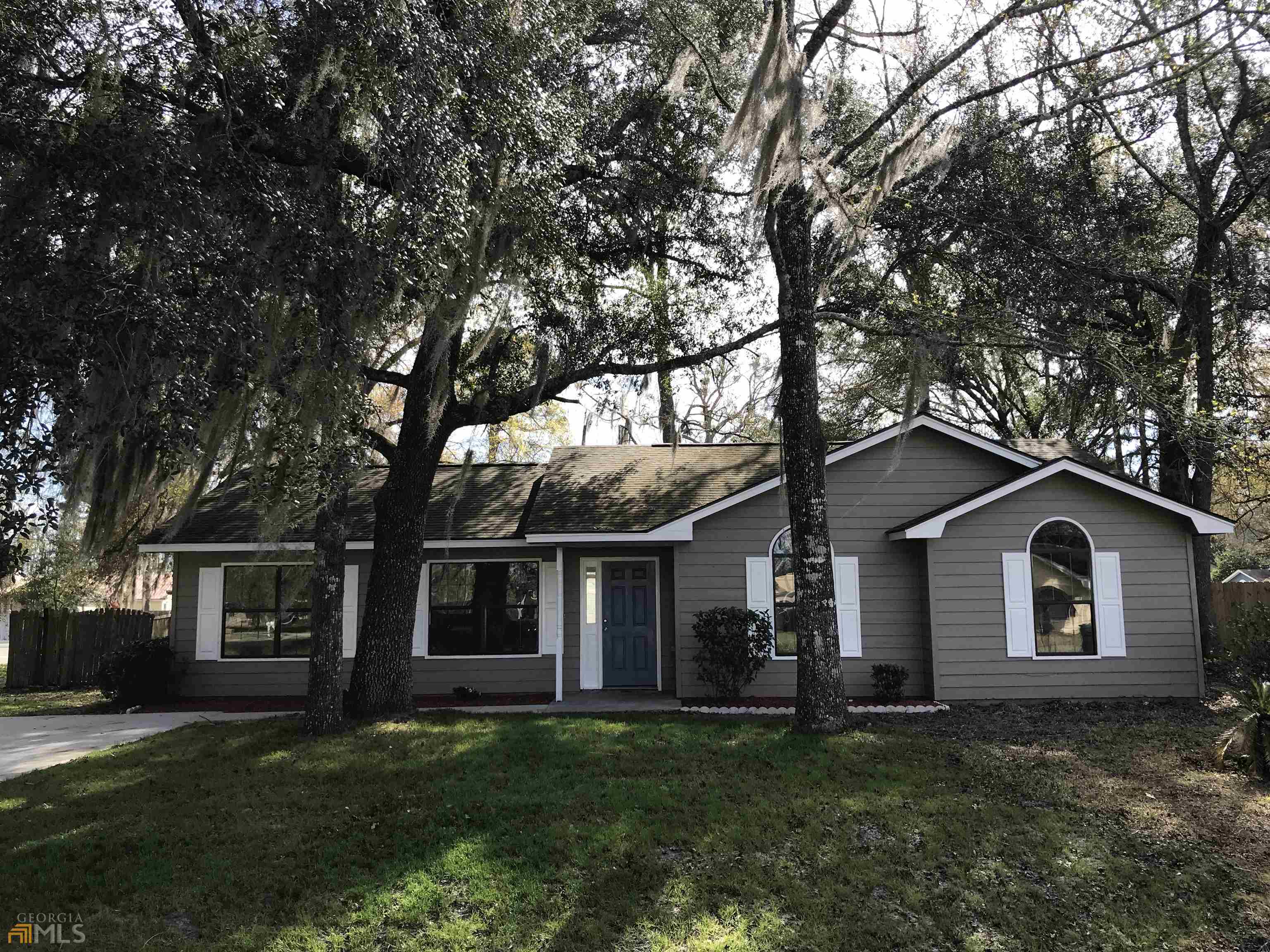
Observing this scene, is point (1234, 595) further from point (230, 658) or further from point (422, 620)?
point (230, 658)

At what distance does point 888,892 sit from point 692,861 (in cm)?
119

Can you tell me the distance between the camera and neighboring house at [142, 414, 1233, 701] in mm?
10773

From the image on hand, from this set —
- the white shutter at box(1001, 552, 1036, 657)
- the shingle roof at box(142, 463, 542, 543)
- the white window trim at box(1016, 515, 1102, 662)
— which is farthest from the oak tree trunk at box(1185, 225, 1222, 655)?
the shingle roof at box(142, 463, 542, 543)

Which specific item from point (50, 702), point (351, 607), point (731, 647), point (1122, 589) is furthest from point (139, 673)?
point (1122, 589)

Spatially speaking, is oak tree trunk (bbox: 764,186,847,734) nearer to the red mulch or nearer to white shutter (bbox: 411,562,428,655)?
the red mulch

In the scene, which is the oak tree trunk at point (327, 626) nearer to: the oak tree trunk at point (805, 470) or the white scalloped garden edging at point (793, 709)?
the white scalloped garden edging at point (793, 709)

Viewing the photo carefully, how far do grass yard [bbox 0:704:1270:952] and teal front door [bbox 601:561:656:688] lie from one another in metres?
4.24

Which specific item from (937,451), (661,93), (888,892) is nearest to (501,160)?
(661,93)

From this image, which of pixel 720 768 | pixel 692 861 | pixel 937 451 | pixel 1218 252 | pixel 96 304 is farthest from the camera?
pixel 1218 252

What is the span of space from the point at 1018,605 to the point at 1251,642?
8.04 feet

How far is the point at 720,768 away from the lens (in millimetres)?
7207

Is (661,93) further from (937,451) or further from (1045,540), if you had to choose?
(1045,540)

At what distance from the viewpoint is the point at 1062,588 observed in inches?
429

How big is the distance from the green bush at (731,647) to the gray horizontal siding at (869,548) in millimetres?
239
